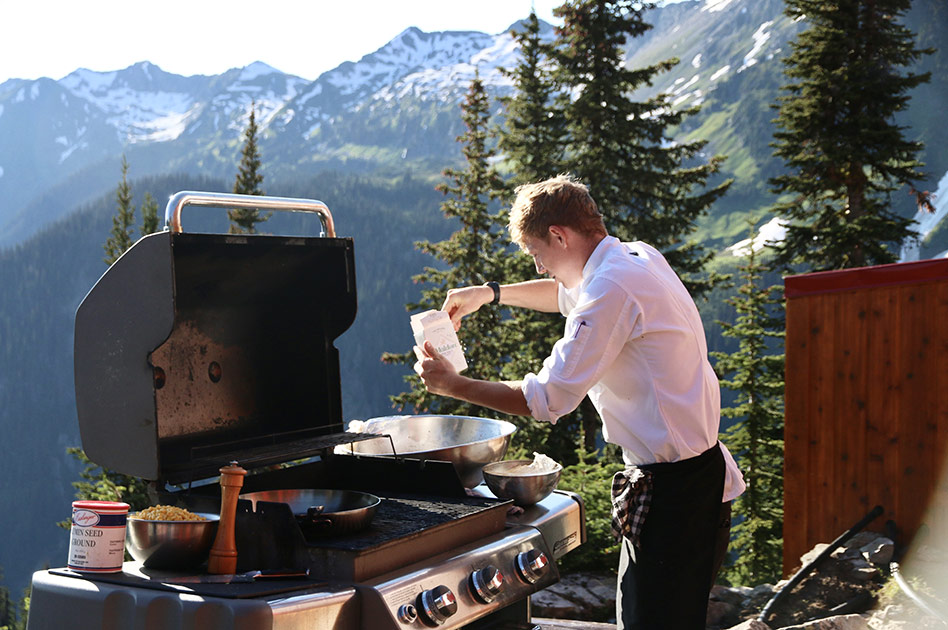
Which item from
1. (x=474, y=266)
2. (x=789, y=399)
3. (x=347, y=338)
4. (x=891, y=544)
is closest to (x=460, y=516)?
(x=891, y=544)

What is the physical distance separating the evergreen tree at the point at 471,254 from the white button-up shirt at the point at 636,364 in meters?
15.0

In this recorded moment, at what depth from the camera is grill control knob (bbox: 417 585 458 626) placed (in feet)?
5.78

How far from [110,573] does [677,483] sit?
137 cm

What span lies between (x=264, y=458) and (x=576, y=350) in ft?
2.95

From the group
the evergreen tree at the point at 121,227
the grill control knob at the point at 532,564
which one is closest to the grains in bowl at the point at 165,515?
the grill control knob at the point at 532,564

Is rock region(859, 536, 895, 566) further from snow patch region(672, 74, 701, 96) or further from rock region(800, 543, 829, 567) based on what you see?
snow patch region(672, 74, 701, 96)

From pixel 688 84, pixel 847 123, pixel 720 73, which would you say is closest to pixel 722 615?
pixel 847 123

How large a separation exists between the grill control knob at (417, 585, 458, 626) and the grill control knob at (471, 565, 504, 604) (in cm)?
10

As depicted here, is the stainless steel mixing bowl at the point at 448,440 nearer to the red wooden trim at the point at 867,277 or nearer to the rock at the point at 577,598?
the rock at the point at 577,598

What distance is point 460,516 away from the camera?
210 cm

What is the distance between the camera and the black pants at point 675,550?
218 cm

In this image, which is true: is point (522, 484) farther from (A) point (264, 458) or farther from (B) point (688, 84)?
(B) point (688, 84)

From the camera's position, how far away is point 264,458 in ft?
7.44

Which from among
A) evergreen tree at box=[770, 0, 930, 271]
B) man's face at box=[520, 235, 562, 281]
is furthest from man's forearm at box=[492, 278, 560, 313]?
evergreen tree at box=[770, 0, 930, 271]
